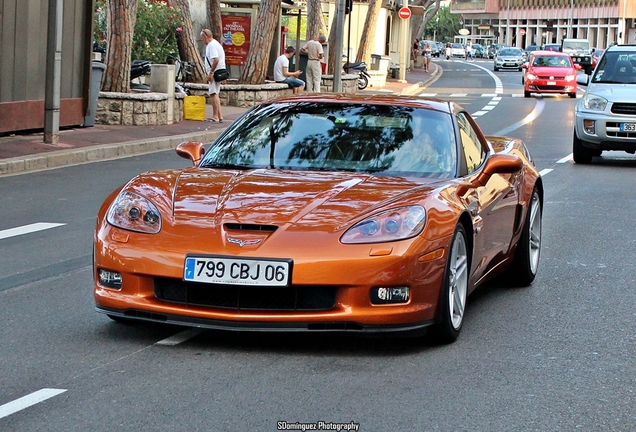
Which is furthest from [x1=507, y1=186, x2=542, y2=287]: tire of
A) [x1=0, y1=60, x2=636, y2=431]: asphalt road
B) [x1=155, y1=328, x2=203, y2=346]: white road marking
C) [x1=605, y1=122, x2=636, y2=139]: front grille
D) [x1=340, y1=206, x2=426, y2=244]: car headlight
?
[x1=605, y1=122, x2=636, y2=139]: front grille

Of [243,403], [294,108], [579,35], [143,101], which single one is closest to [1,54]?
[143,101]

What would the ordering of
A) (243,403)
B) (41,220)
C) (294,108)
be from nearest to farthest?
(243,403) → (294,108) → (41,220)

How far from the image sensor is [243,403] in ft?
15.8

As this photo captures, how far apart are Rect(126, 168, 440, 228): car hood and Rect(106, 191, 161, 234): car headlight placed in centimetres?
6

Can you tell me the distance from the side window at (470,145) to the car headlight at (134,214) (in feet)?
6.38

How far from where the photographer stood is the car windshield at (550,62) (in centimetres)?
4378

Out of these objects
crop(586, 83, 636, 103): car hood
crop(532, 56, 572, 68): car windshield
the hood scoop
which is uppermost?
crop(532, 56, 572, 68): car windshield

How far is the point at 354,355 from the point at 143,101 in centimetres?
1658

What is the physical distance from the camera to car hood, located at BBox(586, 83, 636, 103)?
17641mm

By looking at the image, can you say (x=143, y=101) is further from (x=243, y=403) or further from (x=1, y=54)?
(x=243, y=403)

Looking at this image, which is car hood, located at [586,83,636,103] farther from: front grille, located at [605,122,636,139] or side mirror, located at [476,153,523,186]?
side mirror, located at [476,153,523,186]

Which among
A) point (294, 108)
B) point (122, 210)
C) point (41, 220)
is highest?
point (294, 108)

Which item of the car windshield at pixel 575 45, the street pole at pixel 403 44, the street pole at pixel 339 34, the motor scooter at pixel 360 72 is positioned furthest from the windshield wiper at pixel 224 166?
the car windshield at pixel 575 45

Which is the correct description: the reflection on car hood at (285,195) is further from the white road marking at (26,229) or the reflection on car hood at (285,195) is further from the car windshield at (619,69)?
the car windshield at (619,69)
